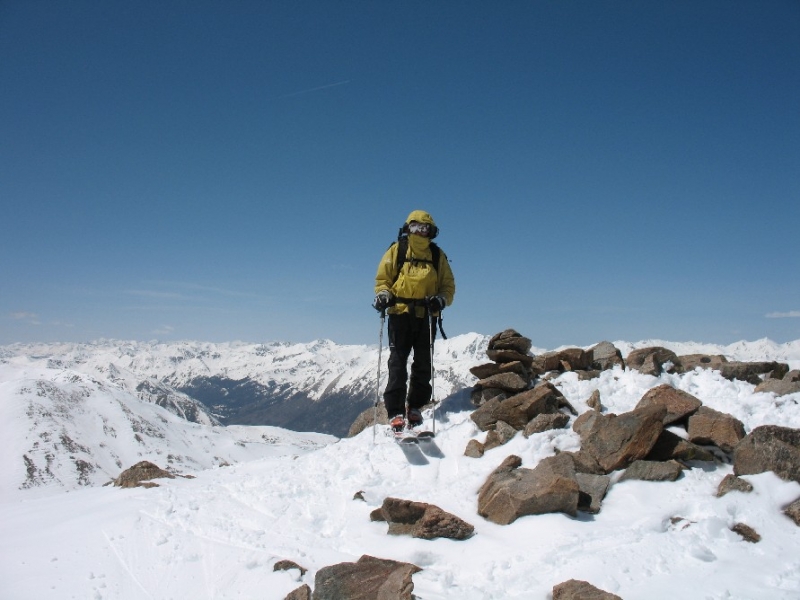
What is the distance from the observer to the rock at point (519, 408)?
1188 centimetres

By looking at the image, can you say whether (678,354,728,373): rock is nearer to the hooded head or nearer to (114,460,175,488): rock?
the hooded head

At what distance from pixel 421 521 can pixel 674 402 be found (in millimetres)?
6345

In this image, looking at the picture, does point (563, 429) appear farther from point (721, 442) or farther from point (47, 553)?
point (47, 553)

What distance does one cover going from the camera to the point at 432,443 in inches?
486

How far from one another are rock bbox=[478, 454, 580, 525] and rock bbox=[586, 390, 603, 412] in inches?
139

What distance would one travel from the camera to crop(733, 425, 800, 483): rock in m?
8.09

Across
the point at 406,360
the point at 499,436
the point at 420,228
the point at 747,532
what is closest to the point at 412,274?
the point at 420,228

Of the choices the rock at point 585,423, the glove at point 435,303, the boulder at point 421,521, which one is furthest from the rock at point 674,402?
the glove at point 435,303

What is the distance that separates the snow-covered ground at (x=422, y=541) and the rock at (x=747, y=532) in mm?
85

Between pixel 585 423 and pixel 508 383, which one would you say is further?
pixel 508 383

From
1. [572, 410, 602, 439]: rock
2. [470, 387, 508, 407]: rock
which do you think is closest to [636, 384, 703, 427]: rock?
[572, 410, 602, 439]: rock

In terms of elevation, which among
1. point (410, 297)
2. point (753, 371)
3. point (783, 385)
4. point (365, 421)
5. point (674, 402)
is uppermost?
point (410, 297)

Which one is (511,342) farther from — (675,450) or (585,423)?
(675,450)

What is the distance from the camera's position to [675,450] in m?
9.29
